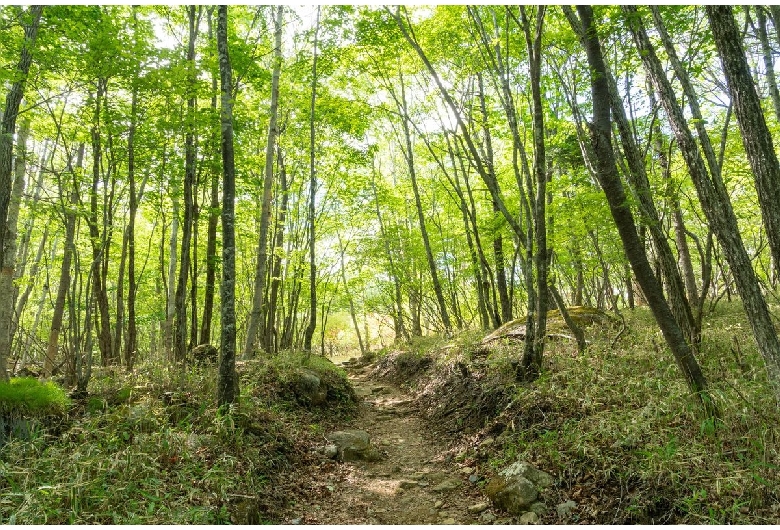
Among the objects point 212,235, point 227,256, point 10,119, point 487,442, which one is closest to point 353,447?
point 487,442

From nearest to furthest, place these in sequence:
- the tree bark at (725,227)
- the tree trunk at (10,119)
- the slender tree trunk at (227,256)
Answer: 1. the tree bark at (725,227)
2. the tree trunk at (10,119)
3. the slender tree trunk at (227,256)

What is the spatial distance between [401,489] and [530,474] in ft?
5.24

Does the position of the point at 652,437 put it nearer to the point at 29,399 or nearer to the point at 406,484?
the point at 406,484

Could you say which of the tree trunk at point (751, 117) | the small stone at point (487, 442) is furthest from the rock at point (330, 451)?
the tree trunk at point (751, 117)

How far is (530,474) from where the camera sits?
448cm

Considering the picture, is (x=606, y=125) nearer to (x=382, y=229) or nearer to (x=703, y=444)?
(x=703, y=444)

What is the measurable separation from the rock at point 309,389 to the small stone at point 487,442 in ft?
11.7

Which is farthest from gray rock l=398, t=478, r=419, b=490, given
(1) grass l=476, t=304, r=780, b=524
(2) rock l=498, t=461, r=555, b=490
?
(2) rock l=498, t=461, r=555, b=490

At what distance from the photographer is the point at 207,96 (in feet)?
24.0

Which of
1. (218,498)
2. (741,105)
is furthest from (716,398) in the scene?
→ (218,498)

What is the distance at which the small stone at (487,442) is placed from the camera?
5675 mm

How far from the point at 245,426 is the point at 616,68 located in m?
9.07

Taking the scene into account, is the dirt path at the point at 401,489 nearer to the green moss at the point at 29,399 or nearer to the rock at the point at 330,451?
the rock at the point at 330,451

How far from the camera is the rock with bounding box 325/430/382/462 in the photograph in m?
6.16
